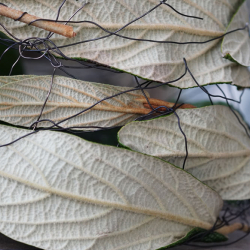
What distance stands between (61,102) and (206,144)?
0.67ft

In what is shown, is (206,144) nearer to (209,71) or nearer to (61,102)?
(209,71)

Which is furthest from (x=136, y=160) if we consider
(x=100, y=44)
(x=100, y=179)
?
(x=100, y=44)

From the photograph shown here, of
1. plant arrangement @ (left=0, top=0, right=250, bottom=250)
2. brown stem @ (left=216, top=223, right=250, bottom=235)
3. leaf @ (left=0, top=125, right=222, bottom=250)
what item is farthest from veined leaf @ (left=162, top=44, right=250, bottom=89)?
brown stem @ (left=216, top=223, right=250, bottom=235)

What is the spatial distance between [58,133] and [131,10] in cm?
18

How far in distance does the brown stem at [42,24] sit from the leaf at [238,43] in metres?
0.22

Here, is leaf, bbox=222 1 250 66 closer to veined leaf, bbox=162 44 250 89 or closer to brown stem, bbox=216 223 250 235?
veined leaf, bbox=162 44 250 89

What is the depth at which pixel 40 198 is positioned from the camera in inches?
13.6

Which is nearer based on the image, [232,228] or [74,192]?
[74,192]

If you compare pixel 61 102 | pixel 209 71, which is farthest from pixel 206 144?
pixel 61 102

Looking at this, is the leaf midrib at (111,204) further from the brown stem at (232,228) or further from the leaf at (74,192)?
the brown stem at (232,228)

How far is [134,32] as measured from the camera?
39cm

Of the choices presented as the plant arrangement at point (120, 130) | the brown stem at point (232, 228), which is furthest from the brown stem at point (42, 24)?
the brown stem at point (232, 228)

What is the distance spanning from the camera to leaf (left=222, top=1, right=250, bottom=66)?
427mm

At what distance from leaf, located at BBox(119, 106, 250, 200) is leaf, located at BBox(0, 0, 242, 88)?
54 mm
